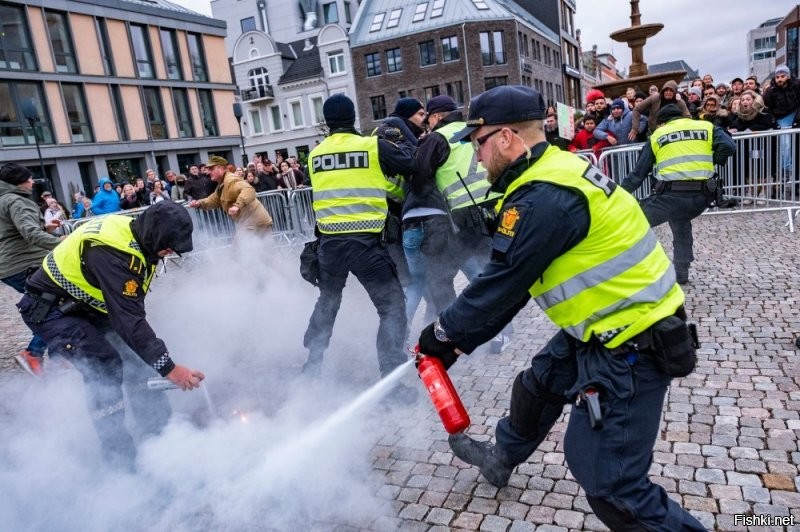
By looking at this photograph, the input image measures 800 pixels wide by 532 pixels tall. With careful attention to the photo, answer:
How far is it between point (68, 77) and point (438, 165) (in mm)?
24939

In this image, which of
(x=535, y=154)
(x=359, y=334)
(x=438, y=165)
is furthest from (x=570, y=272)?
(x=359, y=334)

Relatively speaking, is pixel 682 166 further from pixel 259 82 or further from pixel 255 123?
pixel 259 82

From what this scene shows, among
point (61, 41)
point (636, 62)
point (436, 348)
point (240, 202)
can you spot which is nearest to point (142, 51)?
point (61, 41)

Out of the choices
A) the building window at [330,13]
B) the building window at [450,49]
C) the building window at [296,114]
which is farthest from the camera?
the building window at [330,13]

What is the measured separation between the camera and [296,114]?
4234cm

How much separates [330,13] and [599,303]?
5334 cm

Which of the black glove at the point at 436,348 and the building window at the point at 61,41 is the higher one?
the building window at the point at 61,41

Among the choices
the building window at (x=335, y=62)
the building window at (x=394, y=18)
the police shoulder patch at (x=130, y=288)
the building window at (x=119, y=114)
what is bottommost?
the police shoulder patch at (x=130, y=288)

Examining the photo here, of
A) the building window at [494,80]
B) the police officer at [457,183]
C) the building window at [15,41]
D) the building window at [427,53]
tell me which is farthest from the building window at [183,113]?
the police officer at [457,183]

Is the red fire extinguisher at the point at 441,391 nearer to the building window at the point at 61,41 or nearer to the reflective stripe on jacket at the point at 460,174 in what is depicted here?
the reflective stripe on jacket at the point at 460,174

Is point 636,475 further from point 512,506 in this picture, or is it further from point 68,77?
point 68,77

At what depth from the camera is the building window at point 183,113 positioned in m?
28.2

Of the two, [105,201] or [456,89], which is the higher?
→ [456,89]

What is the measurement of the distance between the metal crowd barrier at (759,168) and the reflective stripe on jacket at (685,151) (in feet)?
12.6
